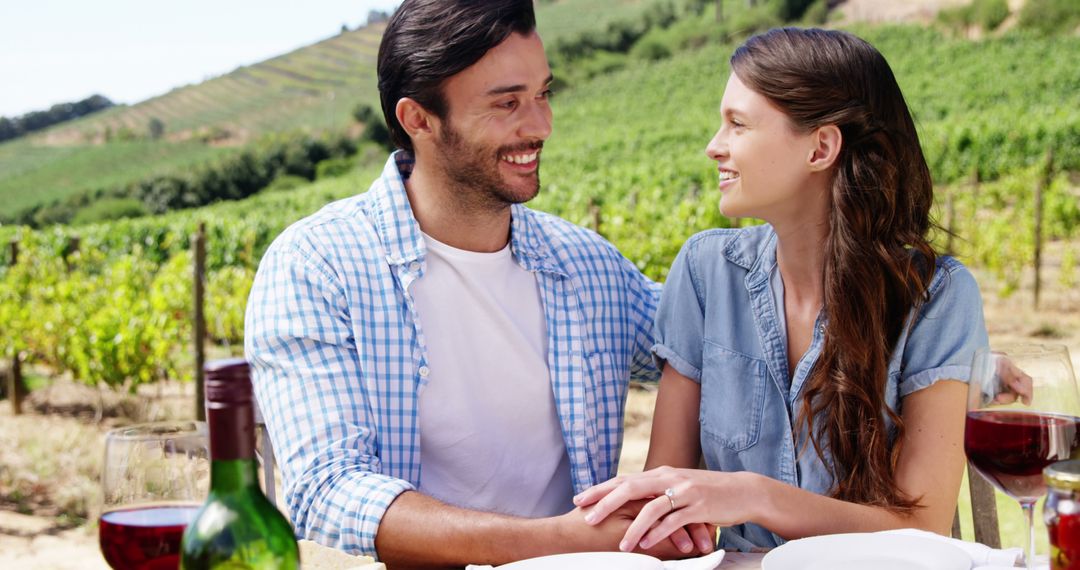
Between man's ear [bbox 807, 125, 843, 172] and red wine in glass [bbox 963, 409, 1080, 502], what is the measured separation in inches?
32.5

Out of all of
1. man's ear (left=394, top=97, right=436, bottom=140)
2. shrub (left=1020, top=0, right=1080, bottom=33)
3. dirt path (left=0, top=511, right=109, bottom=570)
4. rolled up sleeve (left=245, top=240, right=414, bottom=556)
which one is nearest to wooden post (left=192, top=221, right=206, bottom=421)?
dirt path (left=0, top=511, right=109, bottom=570)

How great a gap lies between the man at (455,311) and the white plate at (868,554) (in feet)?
2.40

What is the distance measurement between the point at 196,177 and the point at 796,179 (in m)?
48.5

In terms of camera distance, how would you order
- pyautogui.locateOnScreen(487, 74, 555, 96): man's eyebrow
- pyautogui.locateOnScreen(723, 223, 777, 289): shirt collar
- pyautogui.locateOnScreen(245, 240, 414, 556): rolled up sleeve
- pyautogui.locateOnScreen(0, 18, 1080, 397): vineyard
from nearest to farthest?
1. pyautogui.locateOnScreen(245, 240, 414, 556): rolled up sleeve
2. pyautogui.locateOnScreen(723, 223, 777, 289): shirt collar
3. pyautogui.locateOnScreen(487, 74, 555, 96): man's eyebrow
4. pyautogui.locateOnScreen(0, 18, 1080, 397): vineyard

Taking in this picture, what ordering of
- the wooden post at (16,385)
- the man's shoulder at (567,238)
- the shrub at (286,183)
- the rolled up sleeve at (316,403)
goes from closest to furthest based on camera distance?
the rolled up sleeve at (316,403), the man's shoulder at (567,238), the wooden post at (16,385), the shrub at (286,183)

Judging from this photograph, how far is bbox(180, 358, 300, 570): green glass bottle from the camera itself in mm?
743

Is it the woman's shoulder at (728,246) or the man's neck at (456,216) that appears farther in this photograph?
the man's neck at (456,216)

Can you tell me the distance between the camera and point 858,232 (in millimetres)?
1800

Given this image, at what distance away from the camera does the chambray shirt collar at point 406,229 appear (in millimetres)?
1940

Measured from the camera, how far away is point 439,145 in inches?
83.0

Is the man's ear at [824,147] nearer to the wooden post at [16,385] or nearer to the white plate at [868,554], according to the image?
the white plate at [868,554]

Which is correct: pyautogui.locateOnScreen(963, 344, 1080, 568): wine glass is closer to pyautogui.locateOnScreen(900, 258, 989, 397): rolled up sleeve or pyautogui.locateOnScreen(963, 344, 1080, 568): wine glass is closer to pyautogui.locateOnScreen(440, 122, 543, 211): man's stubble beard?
pyautogui.locateOnScreen(900, 258, 989, 397): rolled up sleeve

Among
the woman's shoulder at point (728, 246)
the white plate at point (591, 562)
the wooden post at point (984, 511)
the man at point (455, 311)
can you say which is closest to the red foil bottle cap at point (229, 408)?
the white plate at point (591, 562)

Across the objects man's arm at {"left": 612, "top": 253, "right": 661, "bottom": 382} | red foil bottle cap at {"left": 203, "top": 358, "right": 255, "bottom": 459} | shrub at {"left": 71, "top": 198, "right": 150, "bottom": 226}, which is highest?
red foil bottle cap at {"left": 203, "top": 358, "right": 255, "bottom": 459}
